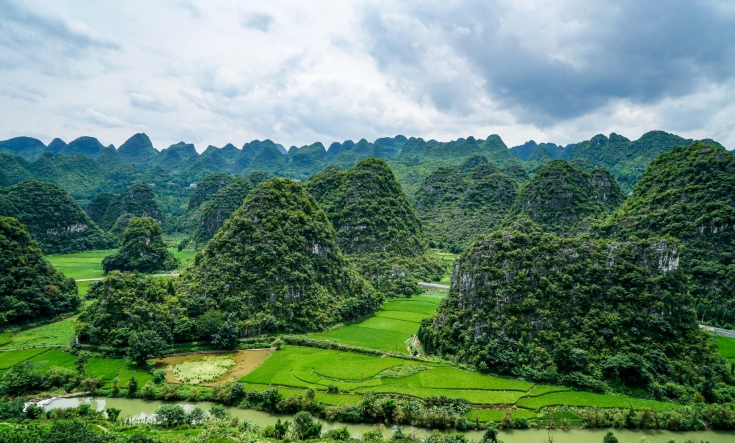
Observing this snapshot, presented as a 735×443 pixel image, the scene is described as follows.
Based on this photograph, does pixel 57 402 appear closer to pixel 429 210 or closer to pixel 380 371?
pixel 380 371

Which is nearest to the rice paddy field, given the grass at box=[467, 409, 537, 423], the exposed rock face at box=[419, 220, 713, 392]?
the exposed rock face at box=[419, 220, 713, 392]

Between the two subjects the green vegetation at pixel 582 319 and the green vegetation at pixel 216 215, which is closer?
the green vegetation at pixel 582 319

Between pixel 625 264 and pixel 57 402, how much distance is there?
51779 mm

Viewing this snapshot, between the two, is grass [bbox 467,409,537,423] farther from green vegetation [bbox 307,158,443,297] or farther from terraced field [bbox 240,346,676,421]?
green vegetation [bbox 307,158,443,297]

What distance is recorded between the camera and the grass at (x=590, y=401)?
104 ft

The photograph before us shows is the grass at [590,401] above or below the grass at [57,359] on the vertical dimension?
above

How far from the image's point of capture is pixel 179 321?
44500 mm

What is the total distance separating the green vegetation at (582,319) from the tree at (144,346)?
2748 cm

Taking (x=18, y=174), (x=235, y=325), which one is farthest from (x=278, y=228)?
(x=18, y=174)

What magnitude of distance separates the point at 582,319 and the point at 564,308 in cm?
179

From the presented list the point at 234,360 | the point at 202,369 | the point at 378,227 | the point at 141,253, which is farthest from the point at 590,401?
the point at 141,253

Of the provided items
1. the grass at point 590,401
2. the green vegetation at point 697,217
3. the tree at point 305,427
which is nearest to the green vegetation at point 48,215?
the tree at point 305,427

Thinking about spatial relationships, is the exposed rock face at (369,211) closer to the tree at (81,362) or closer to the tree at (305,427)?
the tree at (81,362)

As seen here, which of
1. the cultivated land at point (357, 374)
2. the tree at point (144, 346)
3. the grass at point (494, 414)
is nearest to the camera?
the grass at point (494, 414)
